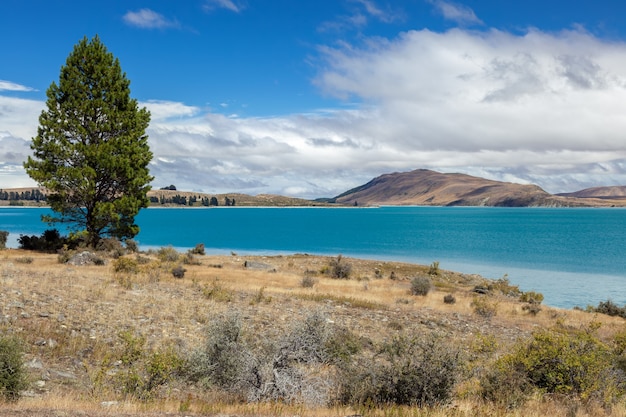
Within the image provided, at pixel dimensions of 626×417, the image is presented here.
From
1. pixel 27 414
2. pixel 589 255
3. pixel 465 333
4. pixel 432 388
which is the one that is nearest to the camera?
pixel 27 414

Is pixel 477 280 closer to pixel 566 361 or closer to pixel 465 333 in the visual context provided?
pixel 465 333

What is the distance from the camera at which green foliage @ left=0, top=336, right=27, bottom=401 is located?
9008 millimetres

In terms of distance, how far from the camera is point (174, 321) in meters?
17.2

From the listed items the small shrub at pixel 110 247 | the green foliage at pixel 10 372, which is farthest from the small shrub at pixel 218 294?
the small shrub at pixel 110 247

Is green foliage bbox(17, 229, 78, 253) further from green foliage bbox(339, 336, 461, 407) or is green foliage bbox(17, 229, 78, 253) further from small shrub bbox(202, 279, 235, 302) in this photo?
green foliage bbox(339, 336, 461, 407)

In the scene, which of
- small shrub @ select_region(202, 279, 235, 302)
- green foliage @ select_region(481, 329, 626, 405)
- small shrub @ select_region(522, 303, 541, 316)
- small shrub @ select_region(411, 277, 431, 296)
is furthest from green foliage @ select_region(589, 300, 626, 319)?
small shrub @ select_region(202, 279, 235, 302)

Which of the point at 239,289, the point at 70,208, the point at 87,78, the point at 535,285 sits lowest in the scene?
the point at 535,285

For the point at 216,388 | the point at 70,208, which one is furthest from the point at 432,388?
the point at 70,208

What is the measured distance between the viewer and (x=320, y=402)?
9.78m

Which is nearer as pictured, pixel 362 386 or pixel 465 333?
pixel 362 386

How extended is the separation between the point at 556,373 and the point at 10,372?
12070 millimetres

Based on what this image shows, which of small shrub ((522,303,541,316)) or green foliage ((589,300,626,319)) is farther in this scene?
green foliage ((589,300,626,319))

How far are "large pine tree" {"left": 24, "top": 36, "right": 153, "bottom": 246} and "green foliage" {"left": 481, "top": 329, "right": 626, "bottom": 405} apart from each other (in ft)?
104

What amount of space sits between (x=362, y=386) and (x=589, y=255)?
79.0m
